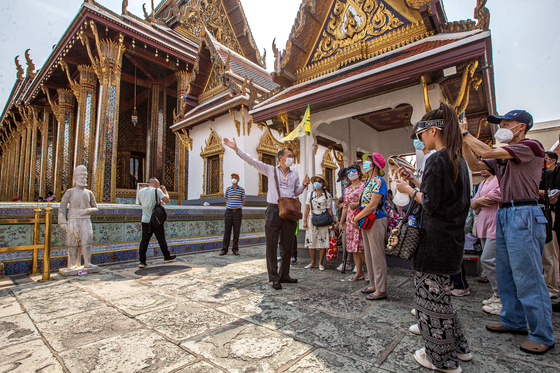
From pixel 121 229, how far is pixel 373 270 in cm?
551

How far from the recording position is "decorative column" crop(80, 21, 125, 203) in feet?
33.8

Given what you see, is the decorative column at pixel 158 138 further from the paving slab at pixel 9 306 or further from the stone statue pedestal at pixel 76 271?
the paving slab at pixel 9 306

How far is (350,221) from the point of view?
172 inches

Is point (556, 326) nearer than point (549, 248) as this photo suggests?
Yes

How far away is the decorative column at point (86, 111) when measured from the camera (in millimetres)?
10992

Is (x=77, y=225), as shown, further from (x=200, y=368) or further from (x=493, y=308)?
(x=493, y=308)

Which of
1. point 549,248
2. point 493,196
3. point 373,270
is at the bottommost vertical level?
point 373,270

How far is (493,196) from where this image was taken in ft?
10.1

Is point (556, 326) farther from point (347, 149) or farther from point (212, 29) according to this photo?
point (212, 29)

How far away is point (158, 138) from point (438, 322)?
45.1ft

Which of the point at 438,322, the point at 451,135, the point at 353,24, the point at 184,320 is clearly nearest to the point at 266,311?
the point at 184,320

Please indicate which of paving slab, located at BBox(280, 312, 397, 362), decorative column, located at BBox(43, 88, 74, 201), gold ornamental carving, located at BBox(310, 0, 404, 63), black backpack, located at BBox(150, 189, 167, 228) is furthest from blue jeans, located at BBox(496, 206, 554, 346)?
decorative column, located at BBox(43, 88, 74, 201)

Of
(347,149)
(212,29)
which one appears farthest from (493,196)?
(212,29)

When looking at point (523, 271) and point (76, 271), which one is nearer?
point (523, 271)
